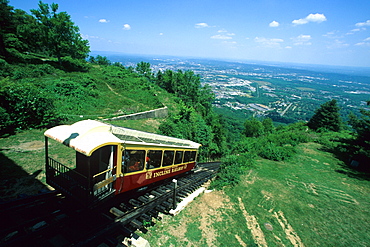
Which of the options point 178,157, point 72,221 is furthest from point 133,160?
point 178,157

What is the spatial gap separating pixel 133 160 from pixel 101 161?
1198 mm

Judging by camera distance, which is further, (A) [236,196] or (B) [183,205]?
(A) [236,196]

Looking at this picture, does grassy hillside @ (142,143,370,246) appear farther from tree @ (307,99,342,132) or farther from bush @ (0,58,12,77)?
tree @ (307,99,342,132)

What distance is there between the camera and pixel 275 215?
952 cm

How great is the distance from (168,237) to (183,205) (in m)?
2.20

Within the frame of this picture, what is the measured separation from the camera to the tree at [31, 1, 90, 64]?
29761 mm

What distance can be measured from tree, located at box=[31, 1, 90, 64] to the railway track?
107 ft

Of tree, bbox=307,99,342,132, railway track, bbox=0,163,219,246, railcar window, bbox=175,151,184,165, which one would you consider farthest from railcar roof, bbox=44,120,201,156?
tree, bbox=307,99,342,132

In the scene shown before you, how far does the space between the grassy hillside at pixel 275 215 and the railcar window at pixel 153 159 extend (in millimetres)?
2455

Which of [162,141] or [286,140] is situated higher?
[162,141]

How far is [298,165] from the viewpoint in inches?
706

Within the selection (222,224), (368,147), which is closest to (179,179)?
(222,224)

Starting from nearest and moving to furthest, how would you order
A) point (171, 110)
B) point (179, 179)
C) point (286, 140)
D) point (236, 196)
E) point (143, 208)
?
point (143, 208), point (236, 196), point (179, 179), point (286, 140), point (171, 110)

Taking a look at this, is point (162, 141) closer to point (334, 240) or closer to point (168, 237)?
point (168, 237)
